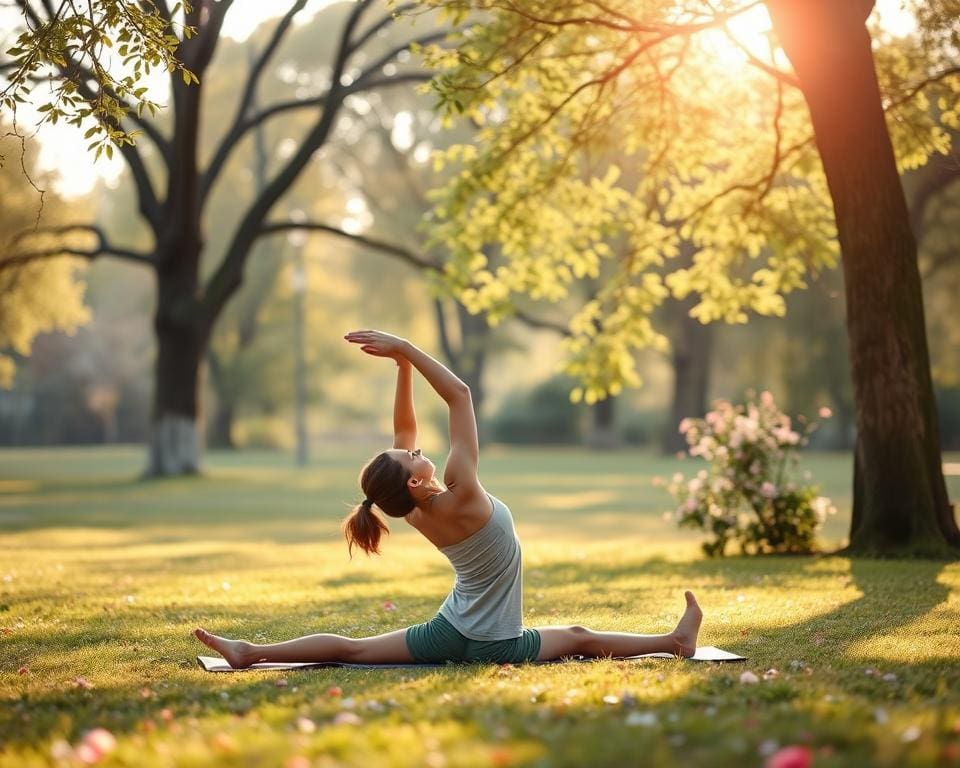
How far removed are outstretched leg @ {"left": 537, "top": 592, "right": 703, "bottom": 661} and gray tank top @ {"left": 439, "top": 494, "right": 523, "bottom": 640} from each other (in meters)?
0.21

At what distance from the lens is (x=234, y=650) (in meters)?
6.34

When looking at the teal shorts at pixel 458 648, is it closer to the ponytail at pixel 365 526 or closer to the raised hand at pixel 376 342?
the ponytail at pixel 365 526

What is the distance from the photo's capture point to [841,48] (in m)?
11.5

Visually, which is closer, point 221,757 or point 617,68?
point 221,757

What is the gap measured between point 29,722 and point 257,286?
5202 cm

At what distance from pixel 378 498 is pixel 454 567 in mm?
558

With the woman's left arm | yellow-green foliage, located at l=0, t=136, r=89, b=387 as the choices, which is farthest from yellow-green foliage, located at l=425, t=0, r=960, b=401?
yellow-green foliage, located at l=0, t=136, r=89, b=387

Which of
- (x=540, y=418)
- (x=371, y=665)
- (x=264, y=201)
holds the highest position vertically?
(x=264, y=201)

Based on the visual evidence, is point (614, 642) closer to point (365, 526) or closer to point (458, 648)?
point (458, 648)

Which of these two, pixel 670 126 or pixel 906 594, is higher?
pixel 670 126

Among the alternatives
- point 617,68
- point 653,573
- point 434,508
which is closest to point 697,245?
point 617,68

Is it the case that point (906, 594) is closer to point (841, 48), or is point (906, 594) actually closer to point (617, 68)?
point (841, 48)

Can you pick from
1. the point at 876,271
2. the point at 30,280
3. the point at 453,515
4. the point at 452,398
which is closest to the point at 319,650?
the point at 453,515

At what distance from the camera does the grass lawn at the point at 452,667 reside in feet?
13.5
